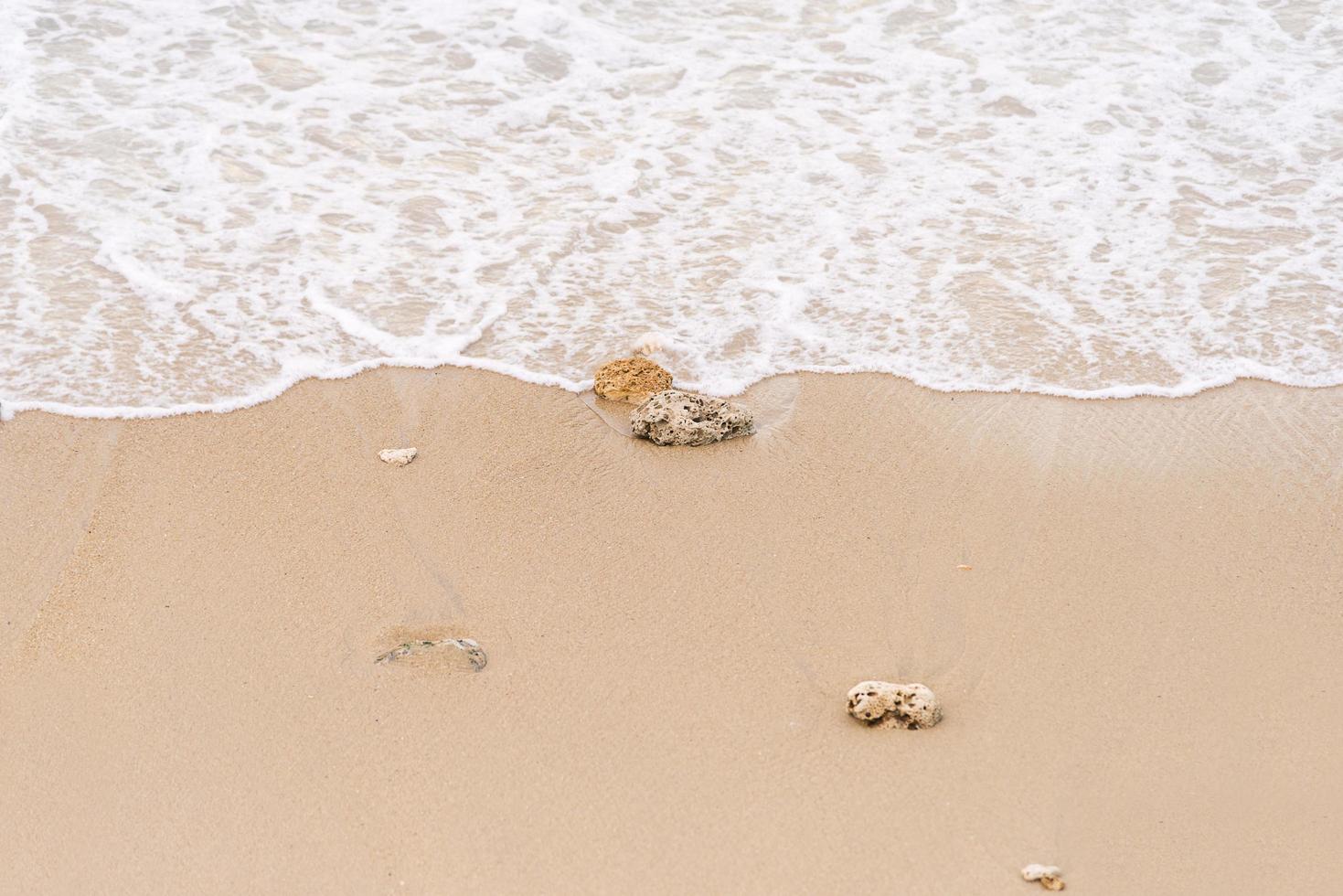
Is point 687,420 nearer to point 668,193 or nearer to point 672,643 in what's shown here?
point 672,643

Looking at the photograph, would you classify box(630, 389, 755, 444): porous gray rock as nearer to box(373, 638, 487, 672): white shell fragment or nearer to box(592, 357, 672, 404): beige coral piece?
box(592, 357, 672, 404): beige coral piece

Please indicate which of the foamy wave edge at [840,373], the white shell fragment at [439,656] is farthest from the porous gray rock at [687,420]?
the white shell fragment at [439,656]

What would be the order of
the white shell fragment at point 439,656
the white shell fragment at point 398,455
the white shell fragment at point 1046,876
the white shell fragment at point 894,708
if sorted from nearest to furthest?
the white shell fragment at point 1046,876 < the white shell fragment at point 894,708 < the white shell fragment at point 439,656 < the white shell fragment at point 398,455

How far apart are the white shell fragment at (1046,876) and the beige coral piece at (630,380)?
2585mm

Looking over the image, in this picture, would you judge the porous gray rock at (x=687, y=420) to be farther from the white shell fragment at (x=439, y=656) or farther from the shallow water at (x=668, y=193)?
the white shell fragment at (x=439, y=656)

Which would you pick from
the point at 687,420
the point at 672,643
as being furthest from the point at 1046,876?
the point at 687,420

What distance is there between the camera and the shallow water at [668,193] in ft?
17.8

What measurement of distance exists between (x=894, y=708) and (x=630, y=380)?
206 centimetres

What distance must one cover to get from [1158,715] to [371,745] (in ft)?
8.01

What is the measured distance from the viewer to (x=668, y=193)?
675cm

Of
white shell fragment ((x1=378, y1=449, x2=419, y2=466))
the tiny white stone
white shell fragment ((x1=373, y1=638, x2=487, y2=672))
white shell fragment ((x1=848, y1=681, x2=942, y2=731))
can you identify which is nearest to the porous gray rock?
white shell fragment ((x1=378, y1=449, x2=419, y2=466))

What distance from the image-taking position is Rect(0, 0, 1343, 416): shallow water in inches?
214

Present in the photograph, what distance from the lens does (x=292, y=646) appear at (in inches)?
151

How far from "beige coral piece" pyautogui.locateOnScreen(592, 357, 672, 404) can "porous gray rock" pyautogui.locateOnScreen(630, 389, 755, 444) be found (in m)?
0.18
